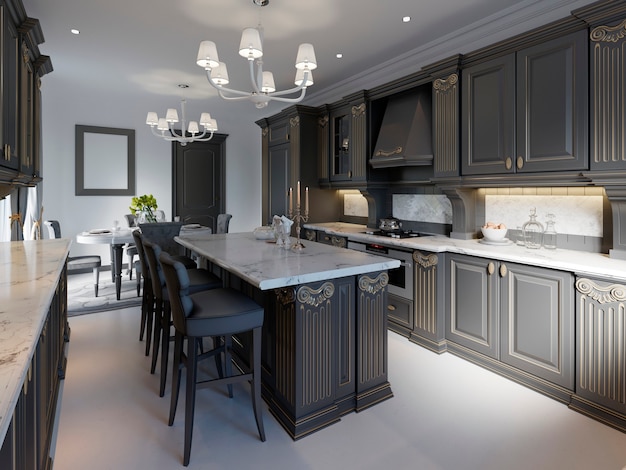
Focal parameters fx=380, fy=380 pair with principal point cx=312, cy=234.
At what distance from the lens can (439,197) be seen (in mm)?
3961

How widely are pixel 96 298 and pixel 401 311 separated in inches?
145

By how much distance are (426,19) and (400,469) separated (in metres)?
3.43

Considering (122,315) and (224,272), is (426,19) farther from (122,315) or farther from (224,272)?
(122,315)

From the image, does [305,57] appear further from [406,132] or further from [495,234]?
[495,234]

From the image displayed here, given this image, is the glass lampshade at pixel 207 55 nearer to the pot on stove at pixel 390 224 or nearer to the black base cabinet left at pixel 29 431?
the black base cabinet left at pixel 29 431

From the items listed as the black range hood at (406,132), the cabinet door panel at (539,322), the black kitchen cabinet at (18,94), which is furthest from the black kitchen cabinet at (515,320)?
the black kitchen cabinet at (18,94)

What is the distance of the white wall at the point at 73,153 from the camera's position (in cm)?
570

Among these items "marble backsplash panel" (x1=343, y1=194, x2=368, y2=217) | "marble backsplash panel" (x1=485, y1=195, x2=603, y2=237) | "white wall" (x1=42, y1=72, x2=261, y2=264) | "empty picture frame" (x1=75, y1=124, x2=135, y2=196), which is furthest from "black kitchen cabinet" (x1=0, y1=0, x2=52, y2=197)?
"marble backsplash panel" (x1=485, y1=195, x2=603, y2=237)

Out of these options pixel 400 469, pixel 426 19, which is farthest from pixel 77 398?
pixel 426 19

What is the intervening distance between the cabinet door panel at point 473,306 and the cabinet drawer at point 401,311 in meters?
0.37

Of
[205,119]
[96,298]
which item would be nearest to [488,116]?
[205,119]

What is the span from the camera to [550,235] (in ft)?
9.49

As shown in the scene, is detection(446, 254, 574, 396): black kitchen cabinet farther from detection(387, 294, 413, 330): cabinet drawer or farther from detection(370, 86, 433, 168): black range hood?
detection(370, 86, 433, 168): black range hood

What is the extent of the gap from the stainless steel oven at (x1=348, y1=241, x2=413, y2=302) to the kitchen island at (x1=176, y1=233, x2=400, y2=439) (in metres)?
1.03
